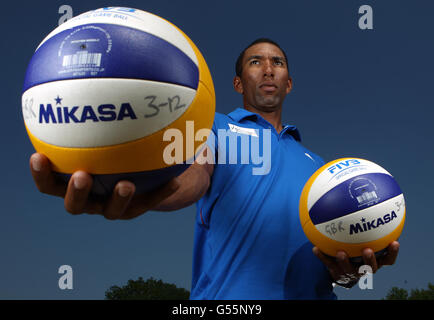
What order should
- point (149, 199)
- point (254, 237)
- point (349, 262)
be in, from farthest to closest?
point (254, 237)
point (349, 262)
point (149, 199)

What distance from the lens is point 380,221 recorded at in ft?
10.6

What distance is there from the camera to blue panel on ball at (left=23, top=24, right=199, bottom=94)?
1981 millimetres

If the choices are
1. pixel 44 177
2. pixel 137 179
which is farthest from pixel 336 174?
pixel 44 177

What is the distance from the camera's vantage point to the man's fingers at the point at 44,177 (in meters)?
2.07

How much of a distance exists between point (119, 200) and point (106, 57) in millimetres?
715

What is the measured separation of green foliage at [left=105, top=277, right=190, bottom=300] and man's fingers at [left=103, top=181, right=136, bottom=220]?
148 feet

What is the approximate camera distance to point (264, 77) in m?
4.61

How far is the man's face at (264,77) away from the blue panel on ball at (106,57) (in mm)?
2519

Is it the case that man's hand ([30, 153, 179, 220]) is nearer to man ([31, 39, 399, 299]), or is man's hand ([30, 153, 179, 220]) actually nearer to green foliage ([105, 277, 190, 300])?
man ([31, 39, 399, 299])

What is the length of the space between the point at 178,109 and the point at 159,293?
1876 inches

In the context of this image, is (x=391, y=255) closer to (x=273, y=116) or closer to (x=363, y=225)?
(x=363, y=225)

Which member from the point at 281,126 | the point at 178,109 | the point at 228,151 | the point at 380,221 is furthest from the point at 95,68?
the point at 281,126

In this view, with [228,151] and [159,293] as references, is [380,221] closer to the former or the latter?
[228,151]

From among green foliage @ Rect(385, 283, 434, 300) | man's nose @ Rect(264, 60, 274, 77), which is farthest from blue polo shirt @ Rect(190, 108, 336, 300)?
green foliage @ Rect(385, 283, 434, 300)
